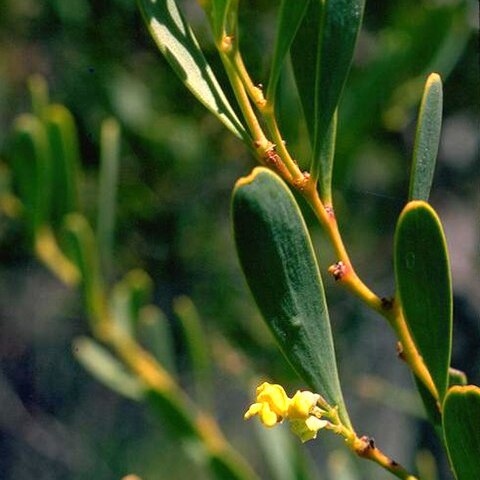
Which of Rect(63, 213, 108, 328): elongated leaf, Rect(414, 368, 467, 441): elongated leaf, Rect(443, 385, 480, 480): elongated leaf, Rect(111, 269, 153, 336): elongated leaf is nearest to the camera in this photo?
Rect(443, 385, 480, 480): elongated leaf

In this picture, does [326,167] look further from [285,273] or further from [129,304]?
[129,304]

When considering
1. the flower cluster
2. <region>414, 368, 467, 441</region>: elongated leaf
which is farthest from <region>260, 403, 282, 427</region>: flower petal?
<region>414, 368, 467, 441</region>: elongated leaf

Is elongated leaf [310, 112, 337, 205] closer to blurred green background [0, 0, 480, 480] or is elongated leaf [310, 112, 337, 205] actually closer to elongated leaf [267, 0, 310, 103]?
elongated leaf [267, 0, 310, 103]

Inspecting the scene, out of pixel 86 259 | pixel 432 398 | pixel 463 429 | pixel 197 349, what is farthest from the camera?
pixel 197 349

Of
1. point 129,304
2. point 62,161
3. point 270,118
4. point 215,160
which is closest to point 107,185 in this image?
point 62,161

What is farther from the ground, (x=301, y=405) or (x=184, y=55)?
(x=184, y=55)

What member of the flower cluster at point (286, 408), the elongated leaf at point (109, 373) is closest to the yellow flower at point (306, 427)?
the flower cluster at point (286, 408)

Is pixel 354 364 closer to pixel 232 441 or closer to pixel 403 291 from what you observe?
pixel 232 441
